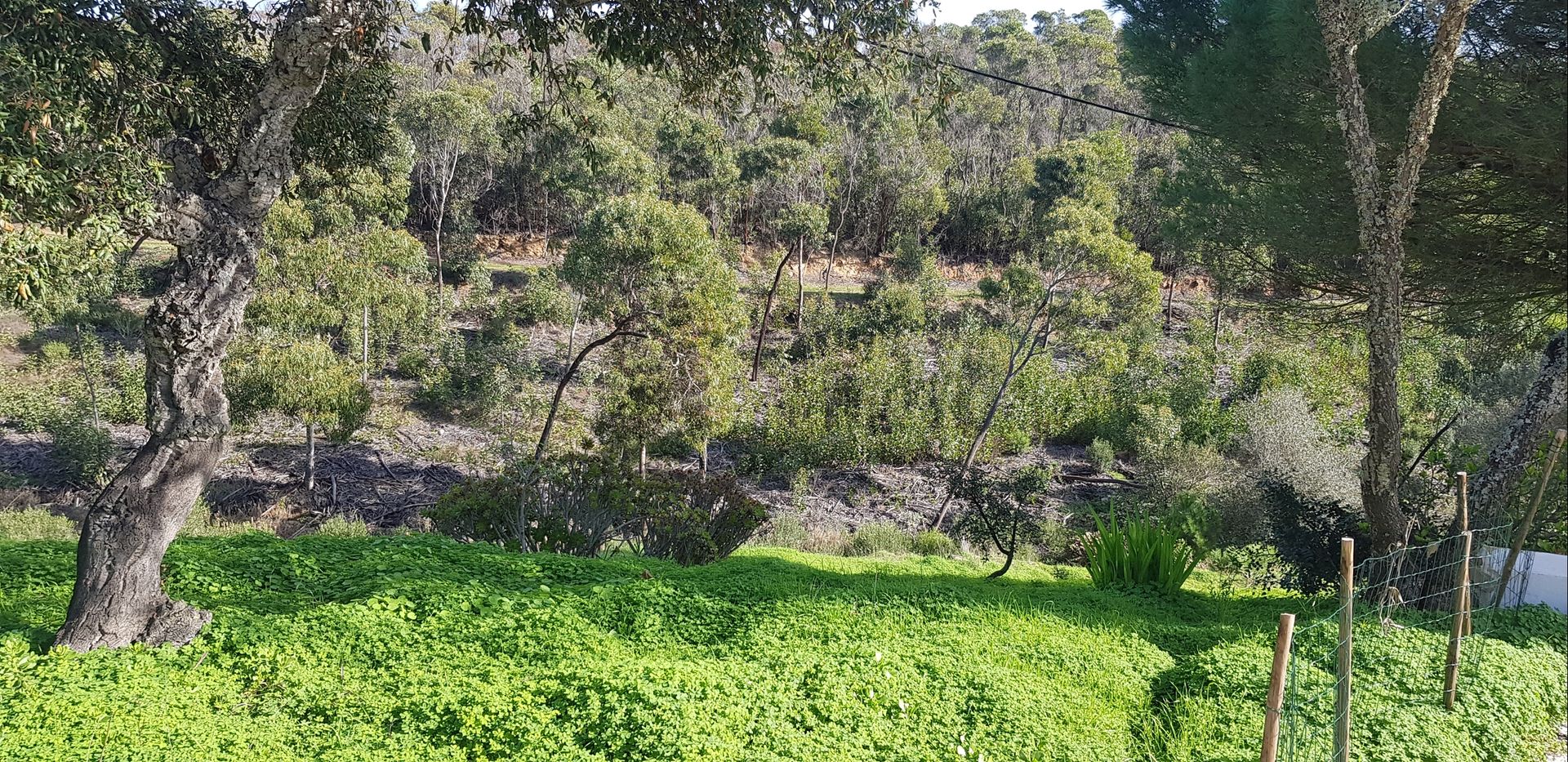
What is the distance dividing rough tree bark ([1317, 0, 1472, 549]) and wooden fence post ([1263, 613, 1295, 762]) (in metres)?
3.82

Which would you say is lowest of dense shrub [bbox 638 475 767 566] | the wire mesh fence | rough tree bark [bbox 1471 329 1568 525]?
dense shrub [bbox 638 475 767 566]

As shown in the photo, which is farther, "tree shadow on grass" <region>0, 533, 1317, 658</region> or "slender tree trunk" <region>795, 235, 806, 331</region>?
"slender tree trunk" <region>795, 235, 806, 331</region>

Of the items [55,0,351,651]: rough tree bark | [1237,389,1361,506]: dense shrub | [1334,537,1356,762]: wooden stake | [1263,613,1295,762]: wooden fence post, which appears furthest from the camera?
[1237,389,1361,506]: dense shrub

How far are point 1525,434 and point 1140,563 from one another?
3156 millimetres

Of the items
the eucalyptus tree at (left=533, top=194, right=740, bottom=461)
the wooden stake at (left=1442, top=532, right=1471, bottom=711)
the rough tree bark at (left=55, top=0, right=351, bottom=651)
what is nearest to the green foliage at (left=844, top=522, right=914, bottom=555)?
the eucalyptus tree at (left=533, top=194, right=740, bottom=461)

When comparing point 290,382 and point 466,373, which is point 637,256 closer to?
point 466,373

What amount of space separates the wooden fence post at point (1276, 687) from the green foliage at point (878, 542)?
8.61 metres

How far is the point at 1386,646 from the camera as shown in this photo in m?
5.36

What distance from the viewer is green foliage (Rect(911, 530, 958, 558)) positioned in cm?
1232

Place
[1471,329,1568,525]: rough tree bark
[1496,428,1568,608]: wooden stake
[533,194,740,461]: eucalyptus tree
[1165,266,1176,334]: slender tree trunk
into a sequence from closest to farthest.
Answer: [1496,428,1568,608]: wooden stake, [1471,329,1568,525]: rough tree bark, [533,194,740,461]: eucalyptus tree, [1165,266,1176,334]: slender tree trunk

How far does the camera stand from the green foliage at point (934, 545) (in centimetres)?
1232

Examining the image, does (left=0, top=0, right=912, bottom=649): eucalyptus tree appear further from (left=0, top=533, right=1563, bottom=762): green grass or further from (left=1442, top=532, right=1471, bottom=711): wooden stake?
(left=1442, top=532, right=1471, bottom=711): wooden stake

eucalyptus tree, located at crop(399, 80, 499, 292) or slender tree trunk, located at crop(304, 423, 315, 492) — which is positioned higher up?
eucalyptus tree, located at crop(399, 80, 499, 292)

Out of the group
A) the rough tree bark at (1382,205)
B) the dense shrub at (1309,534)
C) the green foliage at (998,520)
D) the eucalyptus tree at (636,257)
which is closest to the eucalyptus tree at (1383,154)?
the rough tree bark at (1382,205)
